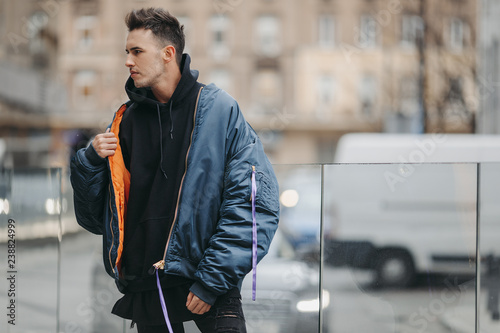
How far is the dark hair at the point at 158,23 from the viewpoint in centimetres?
238

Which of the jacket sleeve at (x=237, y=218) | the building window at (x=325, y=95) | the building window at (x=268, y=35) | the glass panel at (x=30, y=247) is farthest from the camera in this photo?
the building window at (x=268, y=35)

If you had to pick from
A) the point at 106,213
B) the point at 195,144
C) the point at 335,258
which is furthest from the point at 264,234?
the point at 335,258

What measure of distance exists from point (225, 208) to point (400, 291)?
2.39m

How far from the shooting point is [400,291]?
14.3 feet

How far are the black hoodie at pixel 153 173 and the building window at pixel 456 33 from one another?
79.8 ft

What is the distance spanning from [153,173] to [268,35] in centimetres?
3041

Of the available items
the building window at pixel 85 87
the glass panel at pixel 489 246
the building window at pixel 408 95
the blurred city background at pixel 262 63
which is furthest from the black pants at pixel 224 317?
the building window at pixel 85 87

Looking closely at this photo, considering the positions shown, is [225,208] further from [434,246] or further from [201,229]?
[434,246]

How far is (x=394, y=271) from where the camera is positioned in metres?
4.29

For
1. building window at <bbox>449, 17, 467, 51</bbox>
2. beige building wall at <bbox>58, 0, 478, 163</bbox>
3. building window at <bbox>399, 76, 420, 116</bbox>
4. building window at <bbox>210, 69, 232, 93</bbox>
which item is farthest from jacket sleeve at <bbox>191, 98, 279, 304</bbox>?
building window at <bbox>210, 69, 232, 93</bbox>

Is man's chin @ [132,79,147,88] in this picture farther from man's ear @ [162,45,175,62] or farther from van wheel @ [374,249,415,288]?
van wheel @ [374,249,415,288]

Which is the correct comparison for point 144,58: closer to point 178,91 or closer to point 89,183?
point 178,91

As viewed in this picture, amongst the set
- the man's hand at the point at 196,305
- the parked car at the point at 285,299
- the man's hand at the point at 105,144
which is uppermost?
the man's hand at the point at 105,144

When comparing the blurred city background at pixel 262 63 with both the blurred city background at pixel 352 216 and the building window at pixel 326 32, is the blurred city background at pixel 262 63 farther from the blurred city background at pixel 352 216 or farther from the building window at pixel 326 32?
the blurred city background at pixel 352 216
